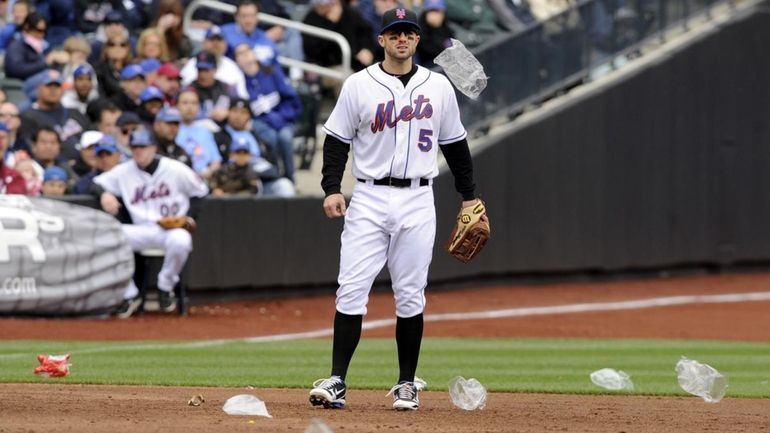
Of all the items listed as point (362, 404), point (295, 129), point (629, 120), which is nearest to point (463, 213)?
point (362, 404)

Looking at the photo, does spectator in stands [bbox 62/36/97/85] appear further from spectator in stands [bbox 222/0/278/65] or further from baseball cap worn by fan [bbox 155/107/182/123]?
spectator in stands [bbox 222/0/278/65]

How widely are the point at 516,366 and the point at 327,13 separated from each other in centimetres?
711

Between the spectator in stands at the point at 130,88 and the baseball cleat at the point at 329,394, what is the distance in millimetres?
7919

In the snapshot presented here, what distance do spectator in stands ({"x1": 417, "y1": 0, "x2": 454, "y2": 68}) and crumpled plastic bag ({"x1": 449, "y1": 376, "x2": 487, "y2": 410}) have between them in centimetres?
1002

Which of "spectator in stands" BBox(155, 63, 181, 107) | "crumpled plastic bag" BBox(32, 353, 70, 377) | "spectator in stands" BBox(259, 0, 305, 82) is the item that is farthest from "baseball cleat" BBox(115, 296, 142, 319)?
"crumpled plastic bag" BBox(32, 353, 70, 377)

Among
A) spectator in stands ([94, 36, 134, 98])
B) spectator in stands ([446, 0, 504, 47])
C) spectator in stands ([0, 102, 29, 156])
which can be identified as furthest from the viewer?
spectator in stands ([446, 0, 504, 47])

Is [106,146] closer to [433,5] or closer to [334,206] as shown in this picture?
[433,5]

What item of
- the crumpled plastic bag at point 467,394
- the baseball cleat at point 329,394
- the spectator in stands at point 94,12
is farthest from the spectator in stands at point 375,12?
the baseball cleat at point 329,394

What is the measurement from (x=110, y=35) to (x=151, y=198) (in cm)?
206

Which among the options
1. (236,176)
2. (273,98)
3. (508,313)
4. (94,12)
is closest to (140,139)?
(236,176)

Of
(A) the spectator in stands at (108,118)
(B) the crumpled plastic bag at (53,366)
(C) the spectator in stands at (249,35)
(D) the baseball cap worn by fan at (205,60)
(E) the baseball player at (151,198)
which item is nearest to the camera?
(B) the crumpled plastic bag at (53,366)

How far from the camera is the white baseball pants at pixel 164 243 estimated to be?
13.7 meters

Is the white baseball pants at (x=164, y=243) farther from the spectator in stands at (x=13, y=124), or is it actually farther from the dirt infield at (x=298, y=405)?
the spectator in stands at (x=13, y=124)

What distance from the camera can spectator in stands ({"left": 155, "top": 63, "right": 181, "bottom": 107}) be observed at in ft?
49.2
